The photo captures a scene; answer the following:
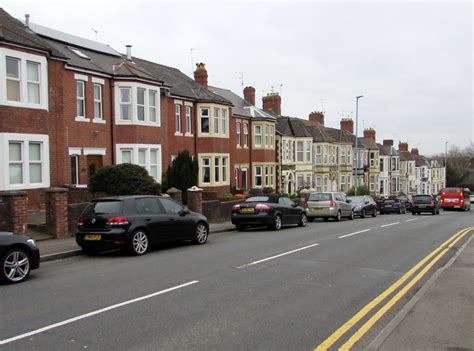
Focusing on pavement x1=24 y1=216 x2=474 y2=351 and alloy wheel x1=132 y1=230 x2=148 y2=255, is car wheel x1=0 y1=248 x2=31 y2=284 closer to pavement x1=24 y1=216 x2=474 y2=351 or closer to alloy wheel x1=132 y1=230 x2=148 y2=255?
alloy wheel x1=132 y1=230 x2=148 y2=255

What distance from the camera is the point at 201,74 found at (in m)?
36.8

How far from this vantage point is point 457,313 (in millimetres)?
6684

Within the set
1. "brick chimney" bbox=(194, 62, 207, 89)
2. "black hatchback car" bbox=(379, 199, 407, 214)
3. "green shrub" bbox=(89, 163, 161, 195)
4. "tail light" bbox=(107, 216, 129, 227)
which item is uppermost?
"brick chimney" bbox=(194, 62, 207, 89)

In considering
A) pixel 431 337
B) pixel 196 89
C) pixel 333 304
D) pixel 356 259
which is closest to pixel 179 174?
pixel 196 89

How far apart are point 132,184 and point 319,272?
1116cm

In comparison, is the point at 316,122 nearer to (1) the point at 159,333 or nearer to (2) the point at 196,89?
(2) the point at 196,89

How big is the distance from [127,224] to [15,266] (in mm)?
3509

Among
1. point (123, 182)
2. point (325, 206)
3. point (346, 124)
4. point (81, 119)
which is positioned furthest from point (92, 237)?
point (346, 124)

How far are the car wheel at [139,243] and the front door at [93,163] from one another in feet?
38.5

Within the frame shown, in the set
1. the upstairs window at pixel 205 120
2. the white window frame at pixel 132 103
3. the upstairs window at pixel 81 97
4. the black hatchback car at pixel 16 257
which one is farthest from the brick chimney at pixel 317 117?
the black hatchback car at pixel 16 257

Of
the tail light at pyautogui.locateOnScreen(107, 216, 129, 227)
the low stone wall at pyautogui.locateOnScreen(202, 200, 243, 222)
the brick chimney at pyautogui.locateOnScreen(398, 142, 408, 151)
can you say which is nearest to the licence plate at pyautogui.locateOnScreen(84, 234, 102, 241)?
the tail light at pyautogui.locateOnScreen(107, 216, 129, 227)

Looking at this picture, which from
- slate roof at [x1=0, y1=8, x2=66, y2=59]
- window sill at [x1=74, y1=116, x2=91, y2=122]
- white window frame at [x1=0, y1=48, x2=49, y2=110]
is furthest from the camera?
window sill at [x1=74, y1=116, x2=91, y2=122]

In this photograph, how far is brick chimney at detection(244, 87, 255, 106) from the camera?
43.8 meters

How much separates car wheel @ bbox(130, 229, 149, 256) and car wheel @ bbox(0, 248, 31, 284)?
10.6ft
